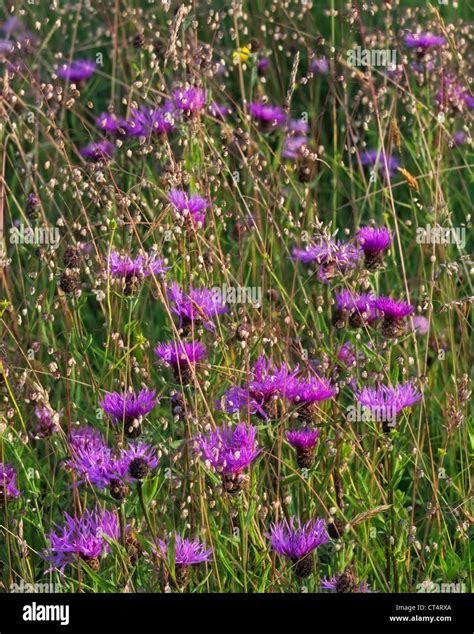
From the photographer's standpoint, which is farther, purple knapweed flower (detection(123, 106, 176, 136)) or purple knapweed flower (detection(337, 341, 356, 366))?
purple knapweed flower (detection(123, 106, 176, 136))

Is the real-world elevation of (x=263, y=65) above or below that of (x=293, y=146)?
above

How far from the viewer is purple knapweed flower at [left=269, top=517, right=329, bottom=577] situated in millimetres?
1479

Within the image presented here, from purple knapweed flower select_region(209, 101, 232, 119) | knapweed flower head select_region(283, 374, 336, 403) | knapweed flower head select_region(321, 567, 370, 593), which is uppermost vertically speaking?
purple knapweed flower select_region(209, 101, 232, 119)

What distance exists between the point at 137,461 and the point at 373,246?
21.1 inches

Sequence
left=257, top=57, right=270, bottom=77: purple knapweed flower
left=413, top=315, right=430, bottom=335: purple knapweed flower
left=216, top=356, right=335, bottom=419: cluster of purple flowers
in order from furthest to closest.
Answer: left=257, top=57, right=270, bottom=77: purple knapweed flower, left=413, top=315, right=430, bottom=335: purple knapweed flower, left=216, top=356, right=335, bottom=419: cluster of purple flowers

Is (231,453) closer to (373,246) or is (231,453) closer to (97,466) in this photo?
(97,466)

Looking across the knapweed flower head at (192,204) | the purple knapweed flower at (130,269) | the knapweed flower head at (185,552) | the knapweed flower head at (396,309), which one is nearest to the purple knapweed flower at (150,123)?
the knapweed flower head at (192,204)

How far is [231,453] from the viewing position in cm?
146

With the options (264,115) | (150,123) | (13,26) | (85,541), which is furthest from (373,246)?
(13,26)

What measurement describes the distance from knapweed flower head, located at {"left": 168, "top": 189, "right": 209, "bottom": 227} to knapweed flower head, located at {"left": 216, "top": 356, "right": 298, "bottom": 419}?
0.27 meters

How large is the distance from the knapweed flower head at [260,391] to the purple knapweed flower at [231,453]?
0.13 ft

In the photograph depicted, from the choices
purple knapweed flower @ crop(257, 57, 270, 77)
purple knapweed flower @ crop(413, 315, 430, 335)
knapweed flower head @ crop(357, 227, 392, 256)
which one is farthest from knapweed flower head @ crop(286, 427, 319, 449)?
purple knapweed flower @ crop(257, 57, 270, 77)

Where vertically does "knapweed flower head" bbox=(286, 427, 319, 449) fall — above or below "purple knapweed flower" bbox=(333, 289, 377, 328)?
below

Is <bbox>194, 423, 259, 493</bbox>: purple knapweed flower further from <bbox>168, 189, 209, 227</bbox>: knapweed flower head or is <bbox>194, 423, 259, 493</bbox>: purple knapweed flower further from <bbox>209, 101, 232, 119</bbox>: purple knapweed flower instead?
<bbox>209, 101, 232, 119</bbox>: purple knapweed flower
